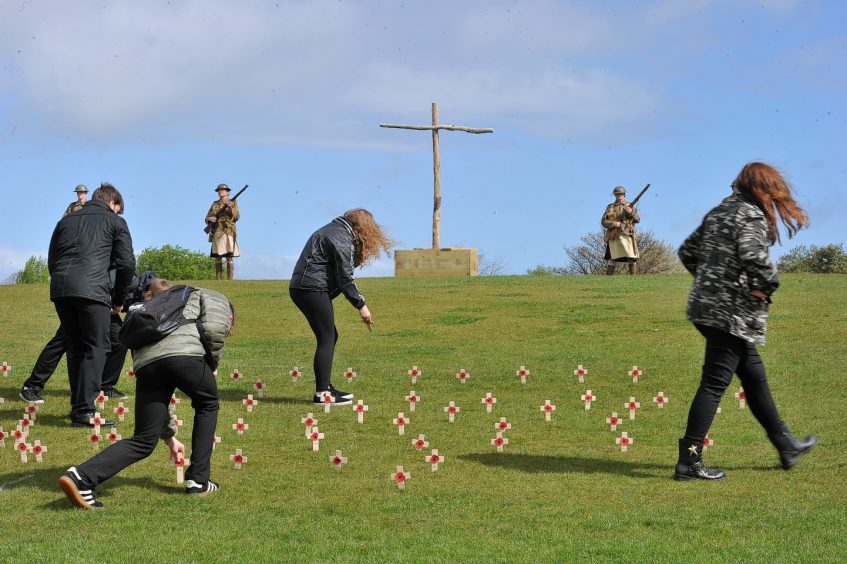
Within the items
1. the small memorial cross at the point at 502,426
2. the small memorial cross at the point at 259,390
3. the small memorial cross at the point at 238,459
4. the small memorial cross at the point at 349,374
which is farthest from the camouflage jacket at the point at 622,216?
the small memorial cross at the point at 238,459

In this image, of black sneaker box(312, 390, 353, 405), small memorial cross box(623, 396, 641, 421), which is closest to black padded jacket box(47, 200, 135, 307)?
black sneaker box(312, 390, 353, 405)

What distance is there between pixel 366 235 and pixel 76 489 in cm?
476

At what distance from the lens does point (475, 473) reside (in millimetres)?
8523

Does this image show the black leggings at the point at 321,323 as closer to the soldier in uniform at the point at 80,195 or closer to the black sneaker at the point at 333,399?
the black sneaker at the point at 333,399

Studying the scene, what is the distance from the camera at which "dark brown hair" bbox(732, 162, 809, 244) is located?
7996 mm

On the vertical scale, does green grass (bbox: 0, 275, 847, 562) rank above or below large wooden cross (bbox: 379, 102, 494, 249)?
below

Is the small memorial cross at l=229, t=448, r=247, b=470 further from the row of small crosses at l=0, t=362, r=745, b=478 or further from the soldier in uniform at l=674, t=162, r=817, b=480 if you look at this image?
the soldier in uniform at l=674, t=162, r=817, b=480

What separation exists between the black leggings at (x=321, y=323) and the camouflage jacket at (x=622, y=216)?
A: 64.2 ft

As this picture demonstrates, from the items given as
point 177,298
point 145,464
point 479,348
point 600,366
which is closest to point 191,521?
point 177,298

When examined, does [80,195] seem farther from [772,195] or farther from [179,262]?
[179,262]

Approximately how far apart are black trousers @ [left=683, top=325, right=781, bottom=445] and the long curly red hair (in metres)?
4.16

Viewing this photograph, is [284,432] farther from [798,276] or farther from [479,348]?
[798,276]

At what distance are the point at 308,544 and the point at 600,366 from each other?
324 inches

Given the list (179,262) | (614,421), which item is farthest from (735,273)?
(179,262)
